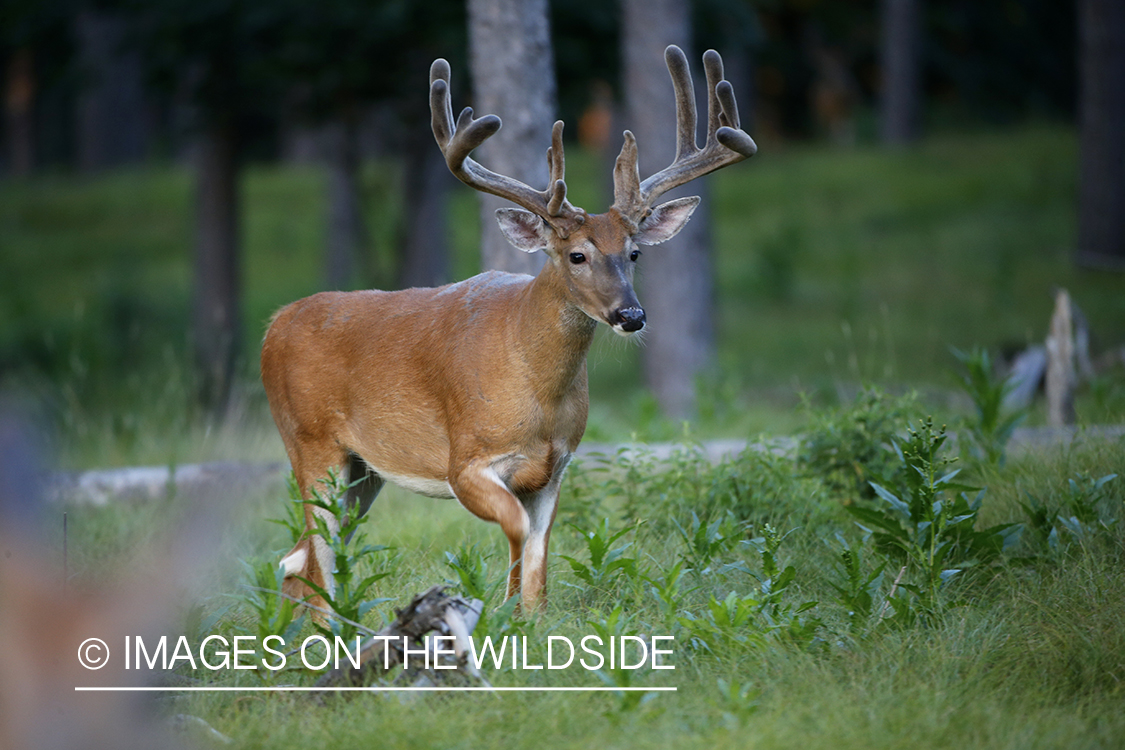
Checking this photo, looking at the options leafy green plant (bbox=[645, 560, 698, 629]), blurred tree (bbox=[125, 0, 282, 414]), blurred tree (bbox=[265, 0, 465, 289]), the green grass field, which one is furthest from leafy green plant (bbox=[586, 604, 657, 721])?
blurred tree (bbox=[265, 0, 465, 289])

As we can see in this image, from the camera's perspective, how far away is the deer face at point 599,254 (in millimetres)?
4105

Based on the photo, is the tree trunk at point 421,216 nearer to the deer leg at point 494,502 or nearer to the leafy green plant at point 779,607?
the deer leg at point 494,502

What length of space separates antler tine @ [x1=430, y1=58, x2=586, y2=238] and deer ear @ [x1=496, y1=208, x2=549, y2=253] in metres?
0.04

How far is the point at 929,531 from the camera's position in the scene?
4.37 meters

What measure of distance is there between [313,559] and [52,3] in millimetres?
9294

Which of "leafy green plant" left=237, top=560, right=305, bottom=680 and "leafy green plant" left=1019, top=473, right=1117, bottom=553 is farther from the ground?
"leafy green plant" left=237, top=560, right=305, bottom=680

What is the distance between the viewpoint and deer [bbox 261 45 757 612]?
13.9 ft

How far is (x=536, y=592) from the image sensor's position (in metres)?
4.31

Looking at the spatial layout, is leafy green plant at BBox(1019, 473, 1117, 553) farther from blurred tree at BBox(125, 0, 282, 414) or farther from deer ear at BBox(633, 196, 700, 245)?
blurred tree at BBox(125, 0, 282, 414)

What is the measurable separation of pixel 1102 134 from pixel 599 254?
11662mm

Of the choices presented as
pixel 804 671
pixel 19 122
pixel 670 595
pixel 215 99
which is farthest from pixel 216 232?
pixel 19 122

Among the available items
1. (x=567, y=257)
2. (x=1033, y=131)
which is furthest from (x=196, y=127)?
(x=1033, y=131)

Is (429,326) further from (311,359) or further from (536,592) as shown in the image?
(536,592)

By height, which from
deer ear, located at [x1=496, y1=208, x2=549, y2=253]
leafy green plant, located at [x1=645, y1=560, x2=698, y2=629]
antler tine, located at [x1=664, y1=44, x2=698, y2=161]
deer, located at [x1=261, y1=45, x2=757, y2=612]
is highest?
antler tine, located at [x1=664, y1=44, x2=698, y2=161]
